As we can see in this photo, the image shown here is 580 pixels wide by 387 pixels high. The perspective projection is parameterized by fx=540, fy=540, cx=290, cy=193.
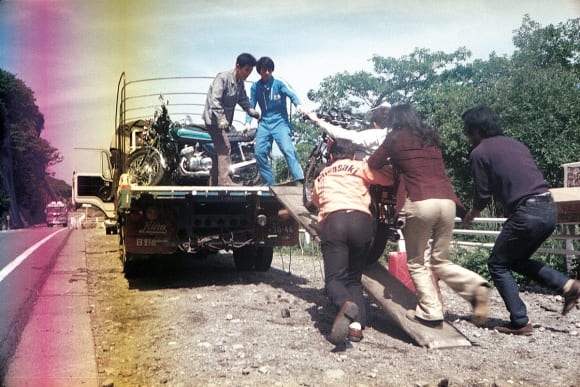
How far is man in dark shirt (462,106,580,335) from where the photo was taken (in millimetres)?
4191

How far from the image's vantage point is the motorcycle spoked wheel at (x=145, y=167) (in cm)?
703

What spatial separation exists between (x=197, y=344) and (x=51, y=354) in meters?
1.04

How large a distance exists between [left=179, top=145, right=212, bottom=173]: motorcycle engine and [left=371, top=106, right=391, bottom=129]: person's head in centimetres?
287

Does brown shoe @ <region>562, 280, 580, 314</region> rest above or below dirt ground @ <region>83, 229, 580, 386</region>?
above

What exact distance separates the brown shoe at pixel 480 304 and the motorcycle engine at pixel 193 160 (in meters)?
4.14

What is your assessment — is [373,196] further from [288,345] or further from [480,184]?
[288,345]

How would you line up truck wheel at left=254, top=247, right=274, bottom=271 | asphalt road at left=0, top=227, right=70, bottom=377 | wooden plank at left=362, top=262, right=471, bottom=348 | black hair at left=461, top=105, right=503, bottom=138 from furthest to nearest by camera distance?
truck wheel at left=254, top=247, right=274, bottom=271 → asphalt road at left=0, top=227, right=70, bottom=377 → black hair at left=461, top=105, right=503, bottom=138 → wooden plank at left=362, top=262, right=471, bottom=348

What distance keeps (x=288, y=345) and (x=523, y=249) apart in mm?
2002

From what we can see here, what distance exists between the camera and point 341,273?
4230mm

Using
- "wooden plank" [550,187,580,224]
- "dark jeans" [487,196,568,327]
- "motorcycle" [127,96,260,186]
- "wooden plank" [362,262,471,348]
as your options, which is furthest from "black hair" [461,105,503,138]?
"motorcycle" [127,96,260,186]

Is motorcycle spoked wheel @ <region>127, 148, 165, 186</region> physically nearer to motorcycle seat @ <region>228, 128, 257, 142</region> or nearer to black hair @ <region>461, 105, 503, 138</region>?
motorcycle seat @ <region>228, 128, 257, 142</region>

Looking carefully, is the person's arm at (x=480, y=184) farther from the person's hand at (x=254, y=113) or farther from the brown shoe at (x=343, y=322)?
the person's hand at (x=254, y=113)

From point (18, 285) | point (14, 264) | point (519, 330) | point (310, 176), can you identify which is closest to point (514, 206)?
point (519, 330)

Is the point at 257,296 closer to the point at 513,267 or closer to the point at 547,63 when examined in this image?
the point at 513,267
